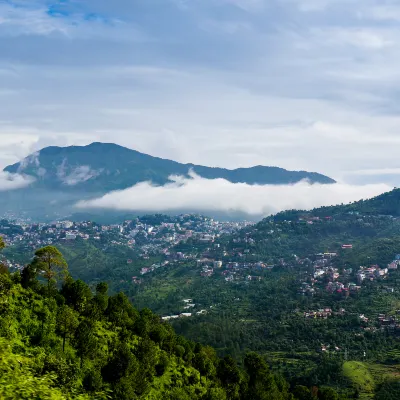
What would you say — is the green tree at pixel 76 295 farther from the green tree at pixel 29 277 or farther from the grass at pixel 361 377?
the grass at pixel 361 377

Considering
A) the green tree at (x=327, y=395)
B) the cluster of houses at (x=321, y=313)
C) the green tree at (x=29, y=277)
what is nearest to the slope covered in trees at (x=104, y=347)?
the green tree at (x=29, y=277)

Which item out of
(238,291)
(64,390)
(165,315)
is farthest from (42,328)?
(238,291)

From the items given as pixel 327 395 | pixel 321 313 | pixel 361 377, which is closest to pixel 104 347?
pixel 327 395

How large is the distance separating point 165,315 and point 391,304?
224 feet

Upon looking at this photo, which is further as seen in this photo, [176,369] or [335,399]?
[335,399]

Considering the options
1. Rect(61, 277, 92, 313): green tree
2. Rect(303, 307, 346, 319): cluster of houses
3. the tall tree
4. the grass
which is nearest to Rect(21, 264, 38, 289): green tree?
the tall tree

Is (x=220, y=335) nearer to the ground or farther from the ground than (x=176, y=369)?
nearer to the ground

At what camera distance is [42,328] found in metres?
27.0

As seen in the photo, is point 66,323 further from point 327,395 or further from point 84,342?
point 327,395

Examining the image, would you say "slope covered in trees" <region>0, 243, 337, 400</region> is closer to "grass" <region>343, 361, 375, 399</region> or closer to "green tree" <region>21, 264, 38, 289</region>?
"green tree" <region>21, 264, 38, 289</region>

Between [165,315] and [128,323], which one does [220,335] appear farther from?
[128,323]

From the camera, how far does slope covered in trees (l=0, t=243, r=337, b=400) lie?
24438 millimetres

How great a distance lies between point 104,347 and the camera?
30703 millimetres

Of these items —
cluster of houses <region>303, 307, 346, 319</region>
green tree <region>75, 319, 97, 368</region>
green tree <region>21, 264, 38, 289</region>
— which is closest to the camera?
green tree <region>75, 319, 97, 368</region>
